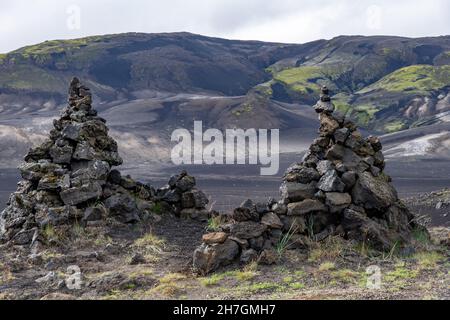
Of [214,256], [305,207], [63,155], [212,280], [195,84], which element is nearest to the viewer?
[212,280]

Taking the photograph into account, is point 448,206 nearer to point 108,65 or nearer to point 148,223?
point 148,223

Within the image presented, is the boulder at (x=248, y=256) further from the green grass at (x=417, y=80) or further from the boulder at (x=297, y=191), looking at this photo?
the green grass at (x=417, y=80)

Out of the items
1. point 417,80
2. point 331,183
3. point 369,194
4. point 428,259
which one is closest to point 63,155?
point 331,183

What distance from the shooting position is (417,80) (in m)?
102

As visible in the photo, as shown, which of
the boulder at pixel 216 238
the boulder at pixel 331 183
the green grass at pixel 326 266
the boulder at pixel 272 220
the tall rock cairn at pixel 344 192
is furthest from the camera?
the boulder at pixel 331 183

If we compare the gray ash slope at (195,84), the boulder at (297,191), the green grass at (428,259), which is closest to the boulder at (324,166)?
the boulder at (297,191)

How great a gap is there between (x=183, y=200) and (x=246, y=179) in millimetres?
26282

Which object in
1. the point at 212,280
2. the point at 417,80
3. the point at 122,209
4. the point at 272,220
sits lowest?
the point at 212,280

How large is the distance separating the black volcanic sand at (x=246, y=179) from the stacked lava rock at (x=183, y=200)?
41.4ft

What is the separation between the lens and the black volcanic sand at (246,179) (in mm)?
34938

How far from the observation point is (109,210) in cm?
1538

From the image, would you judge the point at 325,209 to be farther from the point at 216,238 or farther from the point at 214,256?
the point at 214,256

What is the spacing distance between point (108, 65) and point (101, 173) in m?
106

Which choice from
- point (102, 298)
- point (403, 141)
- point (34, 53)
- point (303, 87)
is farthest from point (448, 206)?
point (34, 53)
